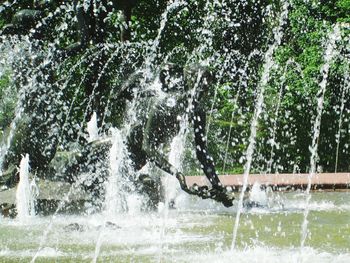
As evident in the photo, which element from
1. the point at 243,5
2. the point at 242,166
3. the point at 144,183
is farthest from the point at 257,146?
the point at 144,183

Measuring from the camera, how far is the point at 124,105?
9070mm

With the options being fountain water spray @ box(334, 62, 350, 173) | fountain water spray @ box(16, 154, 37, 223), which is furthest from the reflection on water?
fountain water spray @ box(334, 62, 350, 173)

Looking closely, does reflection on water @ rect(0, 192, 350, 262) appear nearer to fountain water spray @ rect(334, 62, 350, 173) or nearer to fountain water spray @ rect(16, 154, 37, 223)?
fountain water spray @ rect(16, 154, 37, 223)

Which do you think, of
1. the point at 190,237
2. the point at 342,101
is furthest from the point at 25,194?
the point at 342,101

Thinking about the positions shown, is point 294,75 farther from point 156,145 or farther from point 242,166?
point 156,145

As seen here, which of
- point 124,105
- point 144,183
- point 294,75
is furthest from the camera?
point 294,75

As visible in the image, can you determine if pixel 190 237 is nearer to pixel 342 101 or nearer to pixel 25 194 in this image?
pixel 25 194

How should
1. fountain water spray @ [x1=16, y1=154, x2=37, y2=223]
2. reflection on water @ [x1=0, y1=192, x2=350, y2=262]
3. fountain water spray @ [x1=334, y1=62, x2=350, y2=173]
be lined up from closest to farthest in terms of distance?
reflection on water @ [x1=0, y1=192, x2=350, y2=262] < fountain water spray @ [x1=16, y1=154, x2=37, y2=223] < fountain water spray @ [x1=334, y1=62, x2=350, y2=173]

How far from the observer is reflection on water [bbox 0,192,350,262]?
552 cm

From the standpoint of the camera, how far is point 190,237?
6754mm

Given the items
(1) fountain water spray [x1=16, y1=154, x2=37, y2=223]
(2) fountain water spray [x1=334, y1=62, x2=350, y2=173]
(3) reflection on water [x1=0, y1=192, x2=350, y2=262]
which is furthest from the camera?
(2) fountain water spray [x1=334, y1=62, x2=350, y2=173]

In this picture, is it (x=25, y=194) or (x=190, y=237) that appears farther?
(x=25, y=194)

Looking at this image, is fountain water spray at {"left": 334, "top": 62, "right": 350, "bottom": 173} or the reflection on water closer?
the reflection on water

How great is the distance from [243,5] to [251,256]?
21.8 metres
